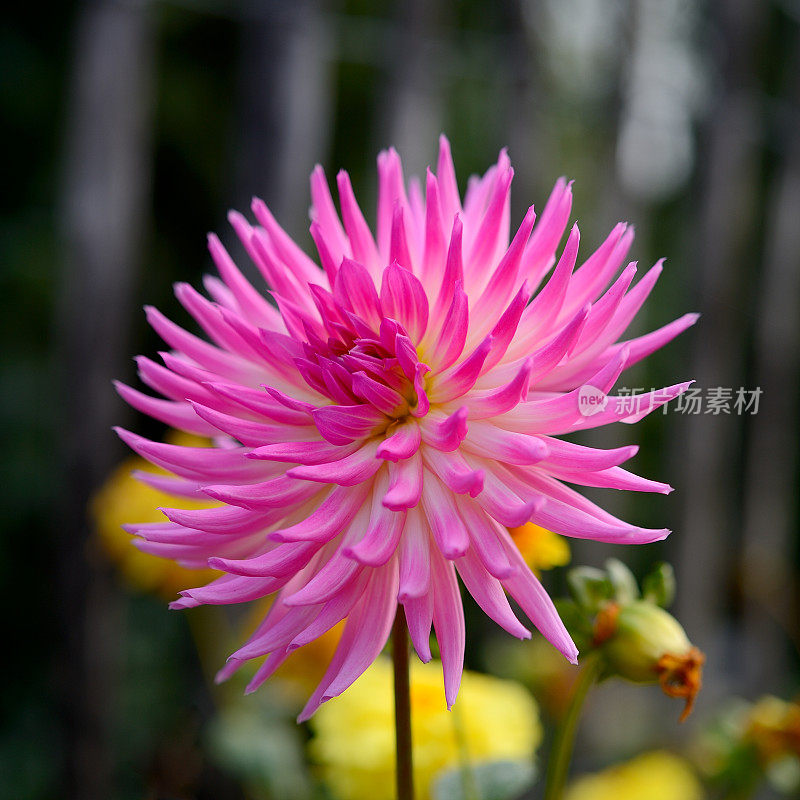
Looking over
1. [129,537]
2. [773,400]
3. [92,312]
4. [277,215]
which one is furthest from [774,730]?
[773,400]

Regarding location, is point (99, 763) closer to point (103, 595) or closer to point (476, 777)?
point (103, 595)

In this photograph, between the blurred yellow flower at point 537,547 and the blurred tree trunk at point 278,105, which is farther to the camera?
the blurred tree trunk at point 278,105

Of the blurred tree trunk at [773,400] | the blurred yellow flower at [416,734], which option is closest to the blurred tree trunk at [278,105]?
the blurred yellow flower at [416,734]

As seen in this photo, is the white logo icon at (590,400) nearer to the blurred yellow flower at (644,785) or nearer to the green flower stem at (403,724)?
the green flower stem at (403,724)

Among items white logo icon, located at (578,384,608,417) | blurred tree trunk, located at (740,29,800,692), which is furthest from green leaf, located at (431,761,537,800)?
blurred tree trunk, located at (740,29,800,692)

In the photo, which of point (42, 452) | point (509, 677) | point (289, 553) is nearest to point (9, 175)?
point (42, 452)

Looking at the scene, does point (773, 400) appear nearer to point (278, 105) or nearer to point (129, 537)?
point (278, 105)
